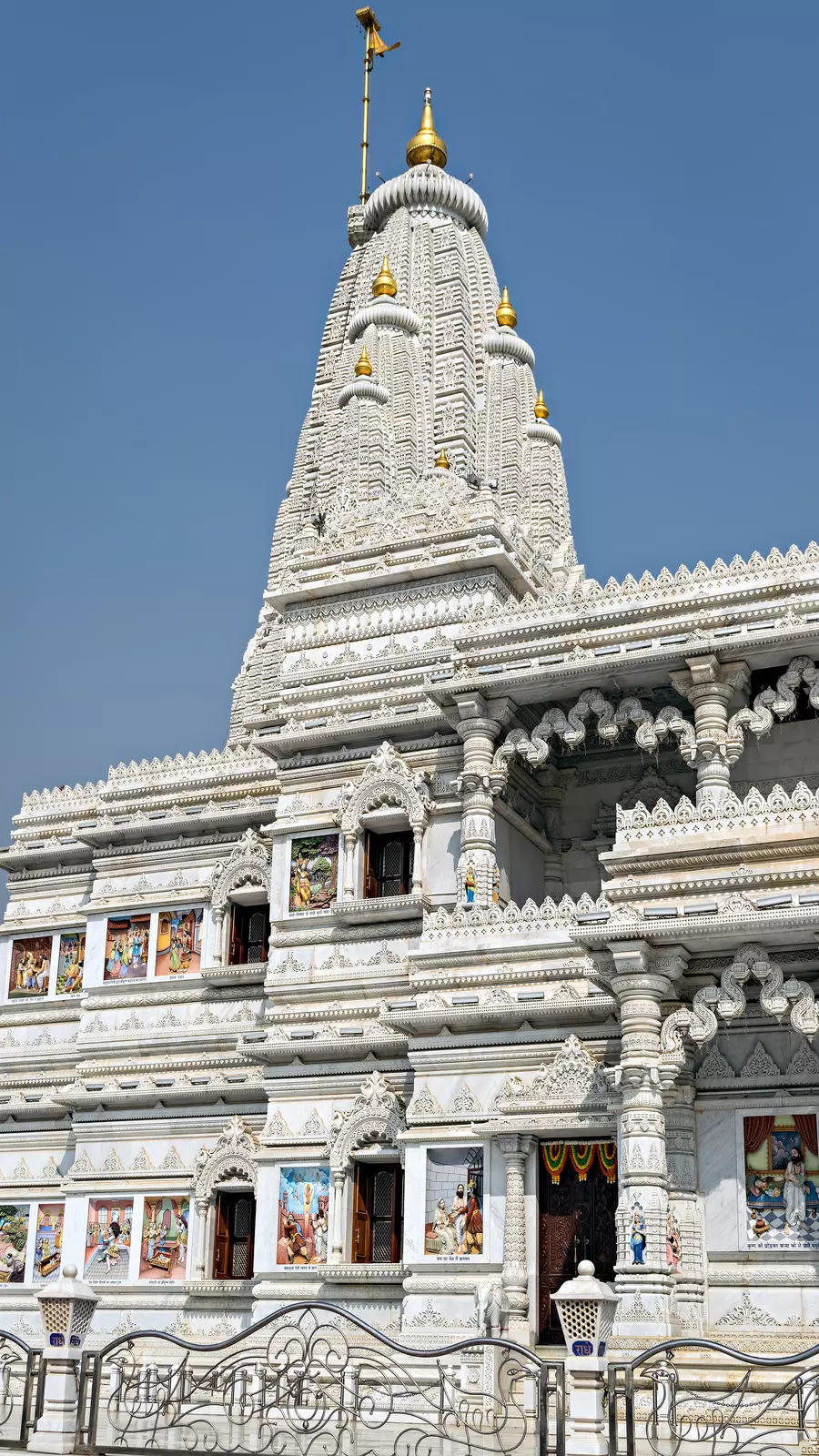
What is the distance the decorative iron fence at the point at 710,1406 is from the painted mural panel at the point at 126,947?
589 inches

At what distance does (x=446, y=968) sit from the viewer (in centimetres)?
2412

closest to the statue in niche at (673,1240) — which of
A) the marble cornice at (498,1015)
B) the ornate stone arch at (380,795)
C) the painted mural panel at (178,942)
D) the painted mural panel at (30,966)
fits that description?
the marble cornice at (498,1015)

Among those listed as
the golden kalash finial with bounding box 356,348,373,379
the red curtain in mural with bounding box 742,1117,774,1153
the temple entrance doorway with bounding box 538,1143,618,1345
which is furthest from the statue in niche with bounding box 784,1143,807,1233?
the golden kalash finial with bounding box 356,348,373,379

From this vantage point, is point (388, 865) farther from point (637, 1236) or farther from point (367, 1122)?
point (637, 1236)

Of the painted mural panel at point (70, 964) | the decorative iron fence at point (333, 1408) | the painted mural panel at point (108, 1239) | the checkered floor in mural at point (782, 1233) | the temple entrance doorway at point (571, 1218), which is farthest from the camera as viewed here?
the painted mural panel at point (70, 964)

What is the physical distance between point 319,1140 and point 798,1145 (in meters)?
8.27

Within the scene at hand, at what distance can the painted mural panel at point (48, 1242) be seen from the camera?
30.0 metres

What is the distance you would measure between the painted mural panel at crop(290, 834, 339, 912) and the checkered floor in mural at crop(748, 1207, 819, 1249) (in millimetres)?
9601

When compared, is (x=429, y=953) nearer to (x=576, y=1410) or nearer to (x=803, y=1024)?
(x=803, y=1024)

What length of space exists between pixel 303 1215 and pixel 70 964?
356 inches

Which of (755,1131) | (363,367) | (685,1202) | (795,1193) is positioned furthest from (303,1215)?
(363,367)

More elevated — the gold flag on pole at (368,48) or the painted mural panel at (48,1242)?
the gold flag on pole at (368,48)

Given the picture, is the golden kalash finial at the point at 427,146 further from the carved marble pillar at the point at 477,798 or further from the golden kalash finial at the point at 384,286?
the carved marble pillar at the point at 477,798

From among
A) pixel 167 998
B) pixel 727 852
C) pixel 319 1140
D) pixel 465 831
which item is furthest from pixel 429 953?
pixel 167 998
